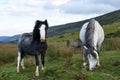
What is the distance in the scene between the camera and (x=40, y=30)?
15.4 m

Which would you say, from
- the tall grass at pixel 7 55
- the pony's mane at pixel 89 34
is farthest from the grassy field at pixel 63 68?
the pony's mane at pixel 89 34

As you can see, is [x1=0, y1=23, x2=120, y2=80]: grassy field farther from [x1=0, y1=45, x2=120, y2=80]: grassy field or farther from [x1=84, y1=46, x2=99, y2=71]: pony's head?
[x1=84, y1=46, x2=99, y2=71]: pony's head

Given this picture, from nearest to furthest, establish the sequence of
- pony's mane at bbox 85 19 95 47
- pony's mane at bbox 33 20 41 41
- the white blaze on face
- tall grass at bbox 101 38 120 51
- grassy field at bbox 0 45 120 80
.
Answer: grassy field at bbox 0 45 120 80
the white blaze on face
pony's mane at bbox 33 20 41 41
pony's mane at bbox 85 19 95 47
tall grass at bbox 101 38 120 51

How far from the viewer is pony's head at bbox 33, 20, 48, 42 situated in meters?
15.2

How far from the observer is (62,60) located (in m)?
21.2

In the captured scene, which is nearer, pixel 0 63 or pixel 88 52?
pixel 88 52

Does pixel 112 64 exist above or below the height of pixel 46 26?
below

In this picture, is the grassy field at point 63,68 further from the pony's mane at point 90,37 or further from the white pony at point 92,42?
the pony's mane at point 90,37

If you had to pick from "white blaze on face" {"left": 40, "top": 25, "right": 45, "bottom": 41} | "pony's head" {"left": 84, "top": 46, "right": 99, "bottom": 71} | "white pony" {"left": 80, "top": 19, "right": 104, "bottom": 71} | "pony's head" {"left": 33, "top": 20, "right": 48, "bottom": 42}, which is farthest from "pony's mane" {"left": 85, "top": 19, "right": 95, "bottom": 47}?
"white blaze on face" {"left": 40, "top": 25, "right": 45, "bottom": 41}

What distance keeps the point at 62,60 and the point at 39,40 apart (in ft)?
17.8

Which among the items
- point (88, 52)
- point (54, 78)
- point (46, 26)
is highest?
point (46, 26)

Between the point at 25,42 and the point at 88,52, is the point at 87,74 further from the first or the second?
the point at 25,42

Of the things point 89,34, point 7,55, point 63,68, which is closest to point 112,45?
point 7,55

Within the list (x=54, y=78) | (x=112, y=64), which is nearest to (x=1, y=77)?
(x=54, y=78)
